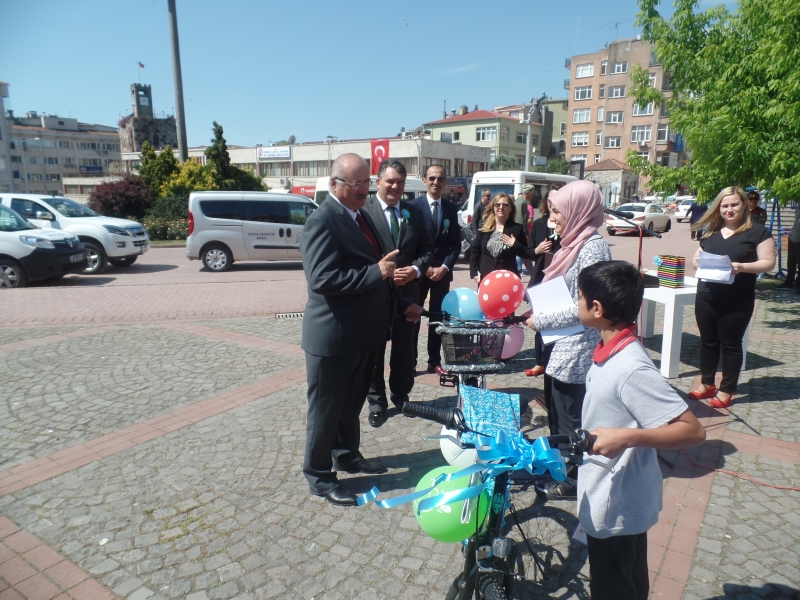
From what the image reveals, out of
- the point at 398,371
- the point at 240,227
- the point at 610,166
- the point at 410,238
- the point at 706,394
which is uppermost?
the point at 610,166

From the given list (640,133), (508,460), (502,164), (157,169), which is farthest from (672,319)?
(640,133)

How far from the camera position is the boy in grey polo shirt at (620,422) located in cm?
179

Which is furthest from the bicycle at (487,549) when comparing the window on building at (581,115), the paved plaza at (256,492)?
the window on building at (581,115)

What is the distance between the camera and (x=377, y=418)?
461cm

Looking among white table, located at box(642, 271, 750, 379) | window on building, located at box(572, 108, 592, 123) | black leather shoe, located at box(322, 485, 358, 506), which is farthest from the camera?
window on building, located at box(572, 108, 592, 123)

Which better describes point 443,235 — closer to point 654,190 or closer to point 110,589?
point 110,589

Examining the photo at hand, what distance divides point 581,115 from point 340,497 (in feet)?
256

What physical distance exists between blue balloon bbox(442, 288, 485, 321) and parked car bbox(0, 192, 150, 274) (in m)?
11.7

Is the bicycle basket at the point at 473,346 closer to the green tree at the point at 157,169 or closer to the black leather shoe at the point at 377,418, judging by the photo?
the black leather shoe at the point at 377,418

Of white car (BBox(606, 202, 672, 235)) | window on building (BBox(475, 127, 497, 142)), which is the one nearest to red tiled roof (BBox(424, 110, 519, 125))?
window on building (BBox(475, 127, 497, 142))

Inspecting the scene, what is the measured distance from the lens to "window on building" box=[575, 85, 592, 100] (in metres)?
71.0

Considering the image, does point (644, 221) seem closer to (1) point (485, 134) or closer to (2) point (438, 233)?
(2) point (438, 233)

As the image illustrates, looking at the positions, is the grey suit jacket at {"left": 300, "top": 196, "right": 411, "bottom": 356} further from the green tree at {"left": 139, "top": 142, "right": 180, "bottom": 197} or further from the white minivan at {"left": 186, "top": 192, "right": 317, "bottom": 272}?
the green tree at {"left": 139, "top": 142, "right": 180, "bottom": 197}

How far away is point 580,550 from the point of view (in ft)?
9.62
